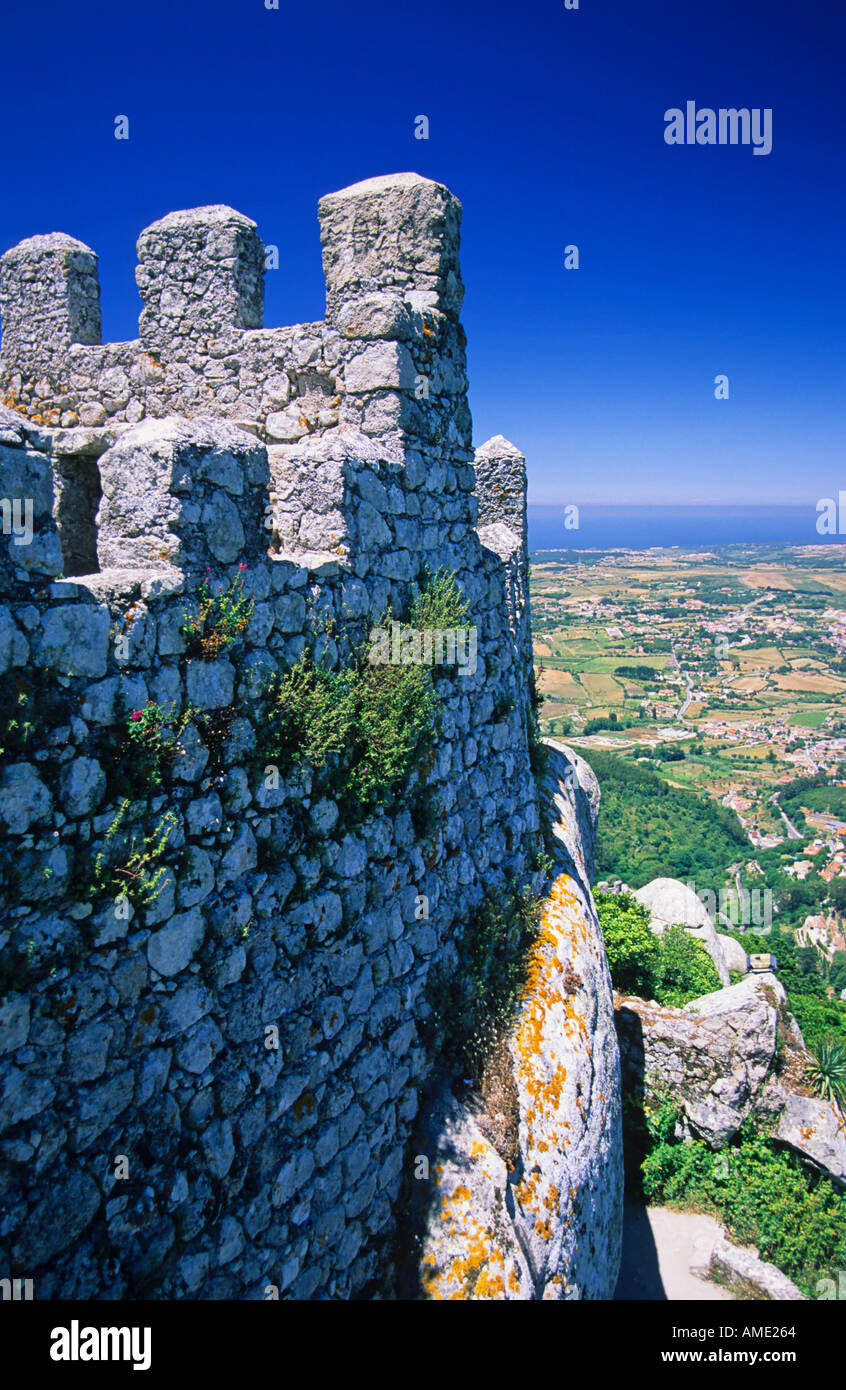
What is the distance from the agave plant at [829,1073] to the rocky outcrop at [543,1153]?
13.5 feet

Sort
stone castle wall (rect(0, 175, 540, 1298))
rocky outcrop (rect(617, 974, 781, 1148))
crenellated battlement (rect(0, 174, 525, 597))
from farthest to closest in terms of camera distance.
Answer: rocky outcrop (rect(617, 974, 781, 1148)) → crenellated battlement (rect(0, 174, 525, 597)) → stone castle wall (rect(0, 175, 540, 1298))

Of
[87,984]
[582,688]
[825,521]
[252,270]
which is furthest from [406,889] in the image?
[582,688]

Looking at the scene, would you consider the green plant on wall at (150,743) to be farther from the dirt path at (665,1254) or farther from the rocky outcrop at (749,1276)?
the rocky outcrop at (749,1276)

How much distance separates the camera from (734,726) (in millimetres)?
88375

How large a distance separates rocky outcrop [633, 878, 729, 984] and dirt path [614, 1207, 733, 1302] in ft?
23.7

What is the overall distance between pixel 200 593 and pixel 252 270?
3.26 meters

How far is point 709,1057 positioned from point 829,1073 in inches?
65.0

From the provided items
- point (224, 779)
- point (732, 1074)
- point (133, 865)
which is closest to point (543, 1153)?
point (224, 779)

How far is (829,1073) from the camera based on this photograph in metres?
9.53

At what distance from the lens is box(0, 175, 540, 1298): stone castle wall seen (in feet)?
8.73

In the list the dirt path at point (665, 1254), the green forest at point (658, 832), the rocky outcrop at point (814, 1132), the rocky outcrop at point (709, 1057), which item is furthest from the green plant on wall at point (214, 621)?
the green forest at point (658, 832)

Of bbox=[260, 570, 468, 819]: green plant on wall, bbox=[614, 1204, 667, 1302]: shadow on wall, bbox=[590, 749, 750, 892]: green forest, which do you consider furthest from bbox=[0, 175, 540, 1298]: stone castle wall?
bbox=[590, 749, 750, 892]: green forest

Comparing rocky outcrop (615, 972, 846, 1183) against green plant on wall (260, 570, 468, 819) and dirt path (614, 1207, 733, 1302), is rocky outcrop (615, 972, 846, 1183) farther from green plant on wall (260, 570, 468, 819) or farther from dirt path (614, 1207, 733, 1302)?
green plant on wall (260, 570, 468, 819)

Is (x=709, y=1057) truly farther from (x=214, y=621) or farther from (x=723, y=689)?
(x=723, y=689)
